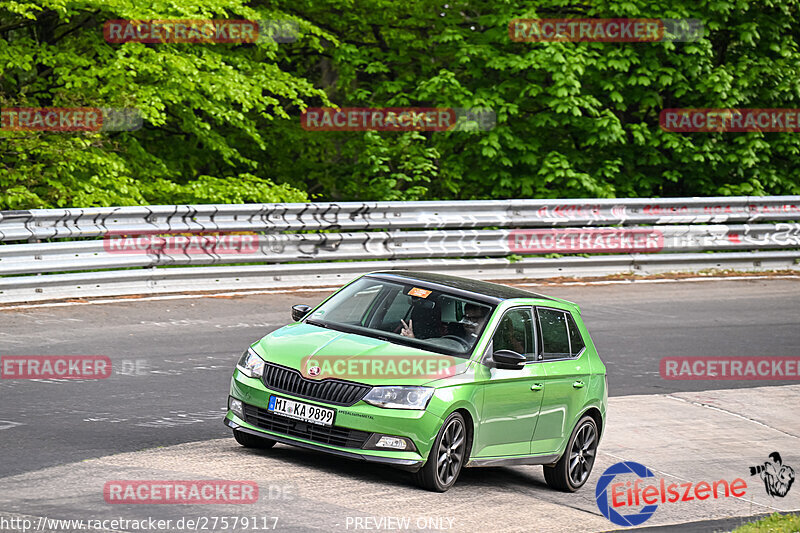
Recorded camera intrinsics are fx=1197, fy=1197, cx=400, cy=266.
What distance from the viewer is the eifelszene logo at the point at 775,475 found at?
409 inches

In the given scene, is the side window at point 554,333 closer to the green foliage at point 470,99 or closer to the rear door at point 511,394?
the rear door at point 511,394

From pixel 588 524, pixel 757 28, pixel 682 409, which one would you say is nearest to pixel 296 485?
pixel 588 524

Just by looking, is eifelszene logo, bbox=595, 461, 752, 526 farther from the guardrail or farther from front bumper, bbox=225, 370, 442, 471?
the guardrail

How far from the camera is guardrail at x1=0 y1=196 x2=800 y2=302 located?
50.5ft

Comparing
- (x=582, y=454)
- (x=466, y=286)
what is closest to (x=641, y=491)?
(x=582, y=454)

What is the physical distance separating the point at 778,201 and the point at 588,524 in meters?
15.7

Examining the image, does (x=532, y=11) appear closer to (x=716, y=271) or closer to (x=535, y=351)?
(x=716, y=271)

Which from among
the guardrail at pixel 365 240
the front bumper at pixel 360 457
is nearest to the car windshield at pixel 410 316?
the front bumper at pixel 360 457

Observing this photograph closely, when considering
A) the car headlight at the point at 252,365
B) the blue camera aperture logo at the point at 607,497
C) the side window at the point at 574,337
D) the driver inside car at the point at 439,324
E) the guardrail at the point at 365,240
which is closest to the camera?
the car headlight at the point at 252,365

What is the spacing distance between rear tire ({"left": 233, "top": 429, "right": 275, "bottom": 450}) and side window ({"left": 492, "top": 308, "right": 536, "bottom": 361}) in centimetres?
184

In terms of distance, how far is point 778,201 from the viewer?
74.3 feet

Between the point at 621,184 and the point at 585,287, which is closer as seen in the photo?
the point at 585,287

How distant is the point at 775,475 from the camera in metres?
10.6

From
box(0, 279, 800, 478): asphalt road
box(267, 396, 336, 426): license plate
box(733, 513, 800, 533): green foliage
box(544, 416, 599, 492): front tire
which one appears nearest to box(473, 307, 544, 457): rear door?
box(544, 416, 599, 492): front tire
